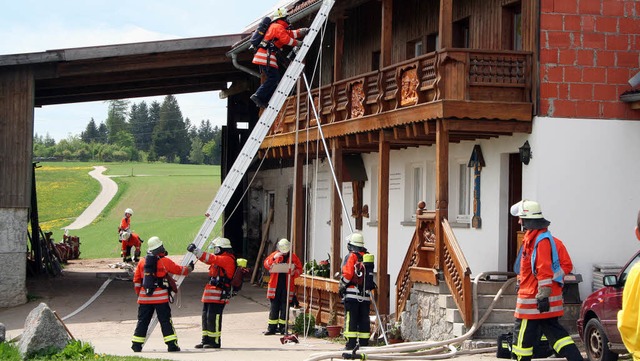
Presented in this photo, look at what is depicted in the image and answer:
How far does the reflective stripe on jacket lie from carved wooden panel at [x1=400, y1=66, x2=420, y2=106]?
5930mm

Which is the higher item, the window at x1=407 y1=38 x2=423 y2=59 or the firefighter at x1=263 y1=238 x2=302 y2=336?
the window at x1=407 y1=38 x2=423 y2=59

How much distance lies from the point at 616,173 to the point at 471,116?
253 cm

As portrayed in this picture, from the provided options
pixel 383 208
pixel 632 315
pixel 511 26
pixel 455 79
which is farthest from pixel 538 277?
pixel 383 208

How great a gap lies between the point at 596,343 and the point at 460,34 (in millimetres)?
8431

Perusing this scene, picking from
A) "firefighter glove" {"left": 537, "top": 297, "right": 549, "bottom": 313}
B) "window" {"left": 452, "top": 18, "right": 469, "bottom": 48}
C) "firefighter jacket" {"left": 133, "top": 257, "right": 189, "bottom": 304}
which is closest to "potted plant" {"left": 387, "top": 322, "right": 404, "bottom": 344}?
"firefighter jacket" {"left": 133, "top": 257, "right": 189, "bottom": 304}

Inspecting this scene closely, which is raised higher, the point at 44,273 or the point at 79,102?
the point at 79,102

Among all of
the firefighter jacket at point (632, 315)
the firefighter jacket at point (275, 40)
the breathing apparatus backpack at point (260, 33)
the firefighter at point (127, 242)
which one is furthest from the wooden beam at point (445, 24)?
the firefighter at point (127, 242)

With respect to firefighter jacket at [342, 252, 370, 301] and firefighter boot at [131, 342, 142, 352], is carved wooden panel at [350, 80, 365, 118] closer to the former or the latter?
firefighter jacket at [342, 252, 370, 301]

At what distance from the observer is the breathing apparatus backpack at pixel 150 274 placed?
637 inches

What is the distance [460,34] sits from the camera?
20.8 metres

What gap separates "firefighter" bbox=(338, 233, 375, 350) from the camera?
53.8 feet

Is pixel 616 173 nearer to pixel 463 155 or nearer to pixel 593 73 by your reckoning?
pixel 593 73

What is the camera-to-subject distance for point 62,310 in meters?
24.2

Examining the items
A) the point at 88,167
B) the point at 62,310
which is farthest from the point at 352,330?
the point at 88,167
